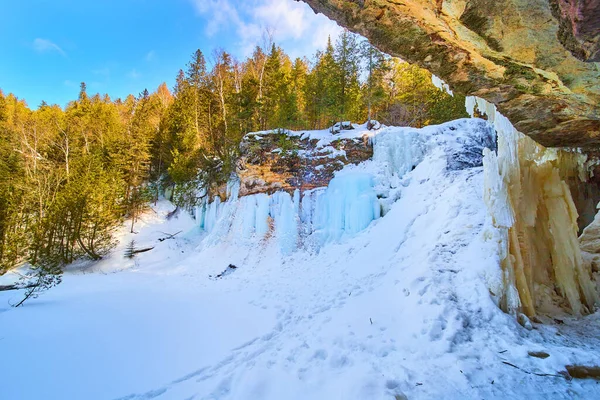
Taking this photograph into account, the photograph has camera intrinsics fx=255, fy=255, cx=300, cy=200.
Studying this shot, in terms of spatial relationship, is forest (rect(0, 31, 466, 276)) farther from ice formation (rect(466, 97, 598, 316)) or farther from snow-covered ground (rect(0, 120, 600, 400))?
ice formation (rect(466, 97, 598, 316))

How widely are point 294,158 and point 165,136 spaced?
13.1 m

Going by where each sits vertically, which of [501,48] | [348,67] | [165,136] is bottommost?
[501,48]

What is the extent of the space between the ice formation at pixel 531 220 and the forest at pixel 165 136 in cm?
1120

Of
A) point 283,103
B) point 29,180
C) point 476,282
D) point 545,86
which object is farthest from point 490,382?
point 29,180

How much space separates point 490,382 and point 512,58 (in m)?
3.10

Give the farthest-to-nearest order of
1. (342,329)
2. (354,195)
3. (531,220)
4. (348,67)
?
(348,67), (354,195), (342,329), (531,220)

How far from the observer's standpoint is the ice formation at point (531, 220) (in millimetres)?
3932

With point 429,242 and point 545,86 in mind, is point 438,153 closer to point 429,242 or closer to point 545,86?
point 429,242

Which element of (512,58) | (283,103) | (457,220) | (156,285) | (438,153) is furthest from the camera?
(283,103)

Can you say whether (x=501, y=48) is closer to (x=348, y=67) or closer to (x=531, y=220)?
(x=531, y=220)

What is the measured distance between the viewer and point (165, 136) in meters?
20.1

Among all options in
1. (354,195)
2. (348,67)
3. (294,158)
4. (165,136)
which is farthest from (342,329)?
Result: (165,136)

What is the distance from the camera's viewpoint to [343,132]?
13.5m

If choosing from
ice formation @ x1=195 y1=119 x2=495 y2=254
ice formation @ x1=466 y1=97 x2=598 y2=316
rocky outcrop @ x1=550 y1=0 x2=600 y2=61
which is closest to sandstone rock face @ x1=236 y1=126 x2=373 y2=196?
ice formation @ x1=195 y1=119 x2=495 y2=254
